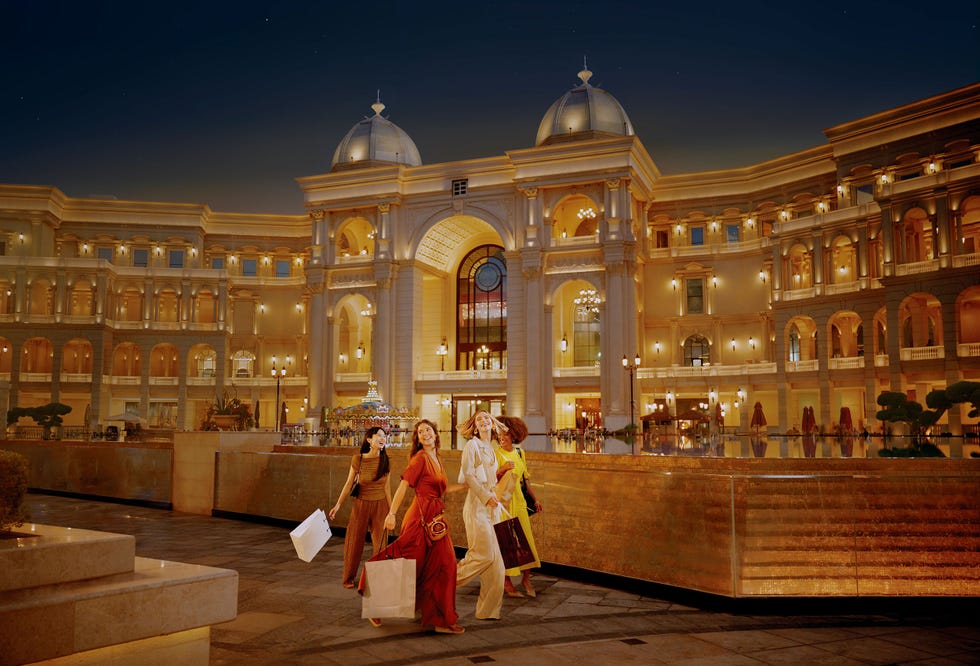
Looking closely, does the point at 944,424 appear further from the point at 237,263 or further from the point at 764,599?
the point at 237,263

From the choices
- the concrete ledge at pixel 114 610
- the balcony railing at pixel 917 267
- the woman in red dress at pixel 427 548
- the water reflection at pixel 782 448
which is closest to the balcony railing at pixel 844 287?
the balcony railing at pixel 917 267

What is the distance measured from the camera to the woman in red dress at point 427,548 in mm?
7977

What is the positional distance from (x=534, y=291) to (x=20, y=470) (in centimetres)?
3998

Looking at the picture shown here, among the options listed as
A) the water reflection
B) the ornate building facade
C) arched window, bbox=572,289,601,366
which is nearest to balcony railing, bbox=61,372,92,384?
the ornate building facade

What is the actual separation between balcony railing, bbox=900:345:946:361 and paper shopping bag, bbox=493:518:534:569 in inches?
1150

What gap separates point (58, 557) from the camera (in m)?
5.27

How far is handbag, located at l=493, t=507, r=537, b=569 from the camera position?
9078 millimetres

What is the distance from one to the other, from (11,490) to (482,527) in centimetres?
459

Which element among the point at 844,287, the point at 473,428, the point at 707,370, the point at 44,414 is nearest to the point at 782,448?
the point at 473,428

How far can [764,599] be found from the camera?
28.2 ft

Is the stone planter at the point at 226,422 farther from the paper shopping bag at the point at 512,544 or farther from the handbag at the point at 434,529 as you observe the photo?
the handbag at the point at 434,529

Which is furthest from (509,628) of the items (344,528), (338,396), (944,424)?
(338,396)

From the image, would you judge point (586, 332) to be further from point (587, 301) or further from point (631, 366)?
point (631, 366)

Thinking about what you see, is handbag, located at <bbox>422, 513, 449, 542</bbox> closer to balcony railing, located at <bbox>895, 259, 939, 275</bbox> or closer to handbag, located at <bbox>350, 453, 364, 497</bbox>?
handbag, located at <bbox>350, 453, 364, 497</bbox>
